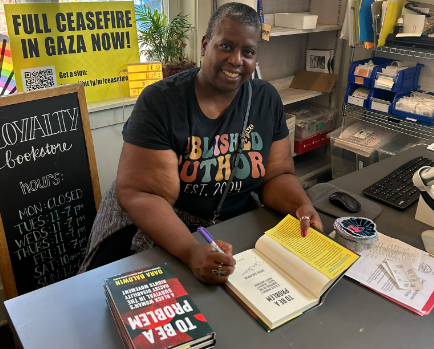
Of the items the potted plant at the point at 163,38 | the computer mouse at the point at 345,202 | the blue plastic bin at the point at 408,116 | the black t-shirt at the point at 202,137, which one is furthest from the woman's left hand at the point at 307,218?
the blue plastic bin at the point at 408,116

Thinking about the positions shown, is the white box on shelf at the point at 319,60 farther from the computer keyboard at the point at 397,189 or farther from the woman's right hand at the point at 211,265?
the woman's right hand at the point at 211,265

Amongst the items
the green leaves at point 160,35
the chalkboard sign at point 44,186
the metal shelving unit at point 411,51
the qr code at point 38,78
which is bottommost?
the chalkboard sign at point 44,186

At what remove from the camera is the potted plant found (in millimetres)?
2049

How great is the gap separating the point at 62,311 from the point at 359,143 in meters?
2.16

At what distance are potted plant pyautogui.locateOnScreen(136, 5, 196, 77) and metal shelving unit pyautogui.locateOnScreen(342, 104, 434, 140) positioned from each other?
1167 mm

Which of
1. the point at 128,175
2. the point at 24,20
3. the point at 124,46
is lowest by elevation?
the point at 128,175

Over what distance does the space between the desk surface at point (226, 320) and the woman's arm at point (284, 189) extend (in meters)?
0.25

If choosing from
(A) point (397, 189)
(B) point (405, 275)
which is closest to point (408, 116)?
(A) point (397, 189)

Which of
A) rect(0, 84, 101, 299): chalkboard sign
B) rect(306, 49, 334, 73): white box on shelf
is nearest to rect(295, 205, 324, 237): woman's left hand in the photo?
rect(0, 84, 101, 299): chalkboard sign

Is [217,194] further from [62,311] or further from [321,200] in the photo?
[62,311]

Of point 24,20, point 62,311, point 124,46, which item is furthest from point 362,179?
point 24,20

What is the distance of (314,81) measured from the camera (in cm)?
293

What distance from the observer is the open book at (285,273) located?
2.83 ft

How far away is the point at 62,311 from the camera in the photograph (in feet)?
2.79
